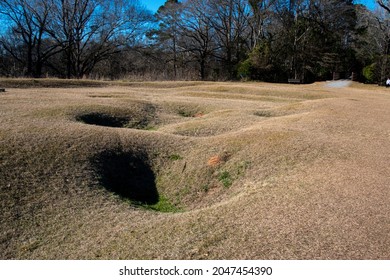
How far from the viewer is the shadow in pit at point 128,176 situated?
4.78 meters

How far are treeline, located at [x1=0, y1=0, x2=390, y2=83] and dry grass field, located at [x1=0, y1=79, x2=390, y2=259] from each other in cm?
2105

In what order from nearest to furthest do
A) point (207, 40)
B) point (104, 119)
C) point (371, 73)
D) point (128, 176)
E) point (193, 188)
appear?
point (193, 188) → point (128, 176) → point (104, 119) → point (371, 73) → point (207, 40)

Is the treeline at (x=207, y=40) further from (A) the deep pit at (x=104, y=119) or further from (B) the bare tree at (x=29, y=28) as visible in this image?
(A) the deep pit at (x=104, y=119)

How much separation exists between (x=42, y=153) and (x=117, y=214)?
1859 mm

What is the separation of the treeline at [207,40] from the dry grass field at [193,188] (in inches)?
829

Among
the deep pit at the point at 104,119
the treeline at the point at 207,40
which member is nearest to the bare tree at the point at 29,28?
the treeline at the point at 207,40

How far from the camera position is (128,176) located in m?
5.21

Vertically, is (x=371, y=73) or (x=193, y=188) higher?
(x=371, y=73)

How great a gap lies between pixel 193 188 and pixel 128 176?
934 mm

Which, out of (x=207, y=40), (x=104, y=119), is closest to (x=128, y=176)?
(x=104, y=119)

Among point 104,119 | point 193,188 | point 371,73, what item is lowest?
point 193,188

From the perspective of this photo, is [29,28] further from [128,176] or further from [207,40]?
[128,176]

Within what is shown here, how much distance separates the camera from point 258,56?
26453 millimetres
